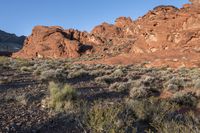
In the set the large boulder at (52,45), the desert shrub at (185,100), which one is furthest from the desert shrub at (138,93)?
the large boulder at (52,45)

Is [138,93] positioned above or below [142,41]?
below

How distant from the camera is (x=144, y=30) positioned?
140 feet

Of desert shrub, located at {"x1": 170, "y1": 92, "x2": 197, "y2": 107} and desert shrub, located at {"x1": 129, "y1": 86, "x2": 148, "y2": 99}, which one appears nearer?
desert shrub, located at {"x1": 170, "y1": 92, "x2": 197, "y2": 107}

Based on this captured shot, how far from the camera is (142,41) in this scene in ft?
140

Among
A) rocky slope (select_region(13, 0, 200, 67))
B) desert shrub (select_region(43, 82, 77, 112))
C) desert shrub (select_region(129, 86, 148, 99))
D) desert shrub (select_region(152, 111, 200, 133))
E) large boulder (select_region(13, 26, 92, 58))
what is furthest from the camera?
large boulder (select_region(13, 26, 92, 58))

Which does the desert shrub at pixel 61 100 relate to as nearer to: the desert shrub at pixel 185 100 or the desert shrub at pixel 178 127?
the desert shrub at pixel 178 127

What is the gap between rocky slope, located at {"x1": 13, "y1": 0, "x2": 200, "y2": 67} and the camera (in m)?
34.7

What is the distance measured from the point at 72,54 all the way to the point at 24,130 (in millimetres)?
49863

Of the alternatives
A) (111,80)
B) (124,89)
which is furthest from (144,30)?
(124,89)

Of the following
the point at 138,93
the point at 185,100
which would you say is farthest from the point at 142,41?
the point at 185,100

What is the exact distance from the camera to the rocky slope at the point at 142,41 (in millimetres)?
34719

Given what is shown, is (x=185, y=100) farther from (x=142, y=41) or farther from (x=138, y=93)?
(x=142, y=41)

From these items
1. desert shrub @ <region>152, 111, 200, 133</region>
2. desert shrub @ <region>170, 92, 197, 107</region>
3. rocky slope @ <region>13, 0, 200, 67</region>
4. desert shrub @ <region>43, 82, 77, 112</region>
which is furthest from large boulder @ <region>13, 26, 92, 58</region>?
desert shrub @ <region>152, 111, 200, 133</region>

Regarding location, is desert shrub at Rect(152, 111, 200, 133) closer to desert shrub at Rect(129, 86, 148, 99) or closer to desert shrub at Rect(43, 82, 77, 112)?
desert shrub at Rect(43, 82, 77, 112)
